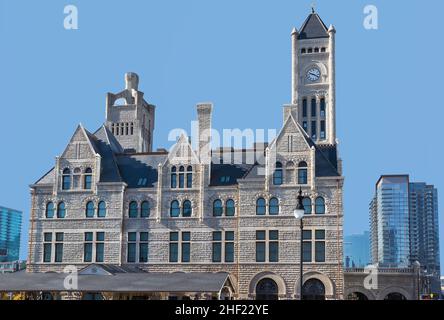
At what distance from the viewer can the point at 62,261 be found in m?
50.1

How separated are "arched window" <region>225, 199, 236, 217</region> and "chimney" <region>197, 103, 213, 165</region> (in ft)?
12.9

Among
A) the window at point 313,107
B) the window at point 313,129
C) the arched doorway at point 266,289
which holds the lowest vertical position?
the arched doorway at point 266,289

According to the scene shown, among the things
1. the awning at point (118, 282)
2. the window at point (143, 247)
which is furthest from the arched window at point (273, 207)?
the window at point (143, 247)

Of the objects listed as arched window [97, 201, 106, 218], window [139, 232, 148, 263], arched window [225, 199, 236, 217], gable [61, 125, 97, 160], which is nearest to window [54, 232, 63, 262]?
arched window [97, 201, 106, 218]

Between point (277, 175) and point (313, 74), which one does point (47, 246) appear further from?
point (313, 74)

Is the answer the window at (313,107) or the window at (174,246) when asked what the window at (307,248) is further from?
the window at (313,107)

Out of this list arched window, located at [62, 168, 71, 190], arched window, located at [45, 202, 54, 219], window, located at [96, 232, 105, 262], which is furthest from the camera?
arched window, located at [62, 168, 71, 190]

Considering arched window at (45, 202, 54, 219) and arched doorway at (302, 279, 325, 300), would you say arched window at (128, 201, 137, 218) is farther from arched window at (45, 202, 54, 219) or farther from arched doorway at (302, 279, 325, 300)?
arched doorway at (302, 279, 325, 300)

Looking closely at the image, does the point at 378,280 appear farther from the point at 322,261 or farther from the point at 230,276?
the point at 230,276

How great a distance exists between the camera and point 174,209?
163 ft

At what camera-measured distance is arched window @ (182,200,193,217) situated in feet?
162

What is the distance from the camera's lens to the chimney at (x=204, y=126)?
50594mm

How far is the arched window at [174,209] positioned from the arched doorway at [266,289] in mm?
8324
